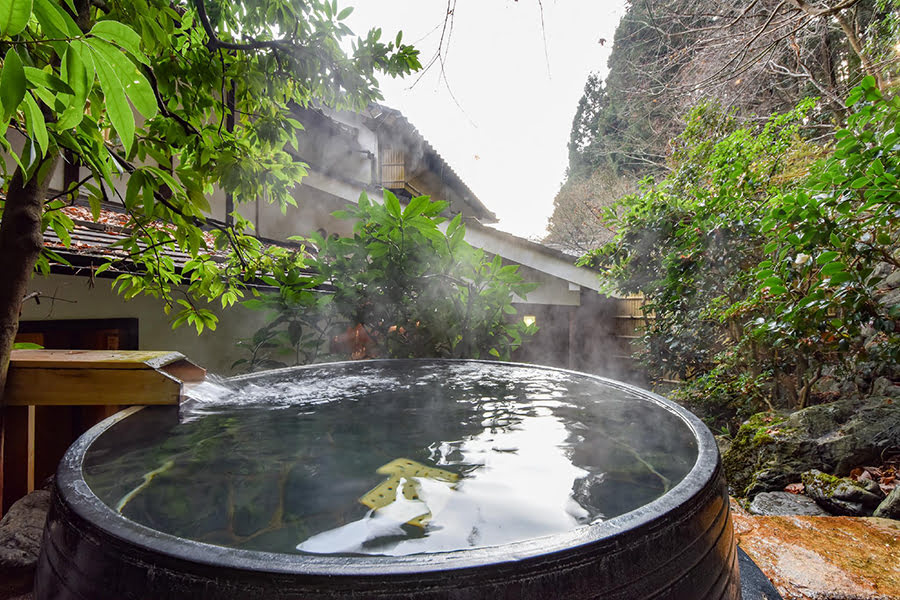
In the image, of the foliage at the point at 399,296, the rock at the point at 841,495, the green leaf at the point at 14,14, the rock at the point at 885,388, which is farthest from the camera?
the rock at the point at 885,388

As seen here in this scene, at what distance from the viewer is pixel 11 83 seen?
0.71 meters

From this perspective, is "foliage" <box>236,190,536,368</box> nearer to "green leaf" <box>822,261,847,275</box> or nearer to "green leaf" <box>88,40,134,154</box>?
"green leaf" <box>822,261,847,275</box>

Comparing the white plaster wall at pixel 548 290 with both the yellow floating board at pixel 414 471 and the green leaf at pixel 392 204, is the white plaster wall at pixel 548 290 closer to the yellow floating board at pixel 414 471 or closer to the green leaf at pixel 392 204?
the green leaf at pixel 392 204

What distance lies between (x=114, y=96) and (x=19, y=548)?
64.4 inches

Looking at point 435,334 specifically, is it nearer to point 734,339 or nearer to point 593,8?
point 593,8

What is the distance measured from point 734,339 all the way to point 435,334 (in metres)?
4.59

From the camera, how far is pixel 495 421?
5.73 feet

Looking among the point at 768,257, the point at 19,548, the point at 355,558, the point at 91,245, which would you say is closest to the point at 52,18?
the point at 355,558

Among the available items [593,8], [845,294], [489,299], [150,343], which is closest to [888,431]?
[845,294]

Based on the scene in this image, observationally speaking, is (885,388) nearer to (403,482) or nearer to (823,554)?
(823,554)

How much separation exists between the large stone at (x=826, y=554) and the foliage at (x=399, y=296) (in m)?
2.14

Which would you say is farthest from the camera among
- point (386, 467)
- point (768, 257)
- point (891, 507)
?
point (768, 257)

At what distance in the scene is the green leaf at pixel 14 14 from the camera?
68cm

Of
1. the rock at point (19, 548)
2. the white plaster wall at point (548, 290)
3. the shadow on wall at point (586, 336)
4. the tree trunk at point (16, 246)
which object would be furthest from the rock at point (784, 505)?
the shadow on wall at point (586, 336)
